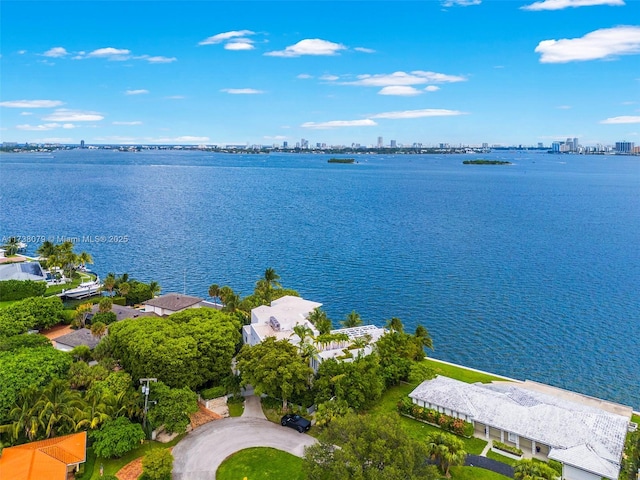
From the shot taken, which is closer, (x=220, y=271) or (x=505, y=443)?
(x=505, y=443)

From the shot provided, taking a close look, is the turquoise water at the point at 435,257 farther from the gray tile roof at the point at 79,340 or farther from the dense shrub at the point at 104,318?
the gray tile roof at the point at 79,340

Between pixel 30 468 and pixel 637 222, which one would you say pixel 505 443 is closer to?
pixel 30 468

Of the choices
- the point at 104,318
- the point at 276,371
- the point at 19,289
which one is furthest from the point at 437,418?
the point at 19,289

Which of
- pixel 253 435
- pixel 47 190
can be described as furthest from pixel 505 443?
pixel 47 190

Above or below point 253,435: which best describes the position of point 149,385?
above

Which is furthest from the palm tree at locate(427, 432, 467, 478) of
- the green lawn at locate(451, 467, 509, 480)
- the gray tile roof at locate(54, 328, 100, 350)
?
the gray tile roof at locate(54, 328, 100, 350)

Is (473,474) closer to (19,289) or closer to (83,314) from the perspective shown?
(83,314)
